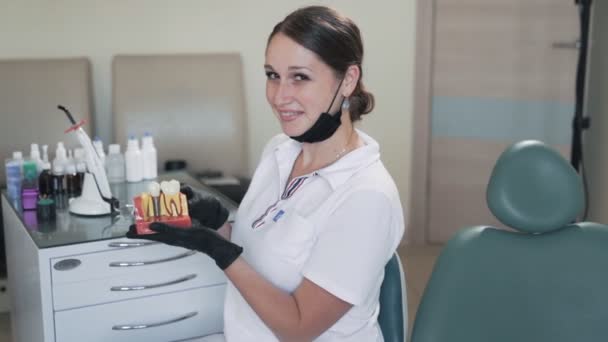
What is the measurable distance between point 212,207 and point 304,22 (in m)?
0.53

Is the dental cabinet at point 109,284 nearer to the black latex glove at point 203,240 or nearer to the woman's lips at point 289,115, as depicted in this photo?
the black latex glove at point 203,240

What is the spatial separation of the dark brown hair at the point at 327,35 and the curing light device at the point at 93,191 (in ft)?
2.44

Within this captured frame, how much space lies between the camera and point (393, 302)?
1.53 metres

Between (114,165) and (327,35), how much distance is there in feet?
3.71

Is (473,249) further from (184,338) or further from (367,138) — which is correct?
(184,338)

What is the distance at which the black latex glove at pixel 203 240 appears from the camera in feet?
4.73

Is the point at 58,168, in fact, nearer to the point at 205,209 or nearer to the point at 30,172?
the point at 30,172

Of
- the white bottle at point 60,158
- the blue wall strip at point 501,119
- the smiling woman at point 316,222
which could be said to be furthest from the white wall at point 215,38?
the smiling woman at point 316,222

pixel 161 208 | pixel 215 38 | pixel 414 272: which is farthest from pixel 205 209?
pixel 414 272

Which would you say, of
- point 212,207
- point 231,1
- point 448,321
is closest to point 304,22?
point 212,207

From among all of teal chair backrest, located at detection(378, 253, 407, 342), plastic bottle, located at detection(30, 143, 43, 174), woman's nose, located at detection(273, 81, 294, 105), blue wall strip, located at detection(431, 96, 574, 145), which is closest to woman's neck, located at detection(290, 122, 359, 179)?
woman's nose, located at detection(273, 81, 294, 105)

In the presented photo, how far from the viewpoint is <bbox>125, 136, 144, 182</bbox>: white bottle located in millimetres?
2371

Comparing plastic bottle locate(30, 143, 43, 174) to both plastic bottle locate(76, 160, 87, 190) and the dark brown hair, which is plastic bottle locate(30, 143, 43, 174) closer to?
plastic bottle locate(76, 160, 87, 190)

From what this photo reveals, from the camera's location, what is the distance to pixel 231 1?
3.20m
